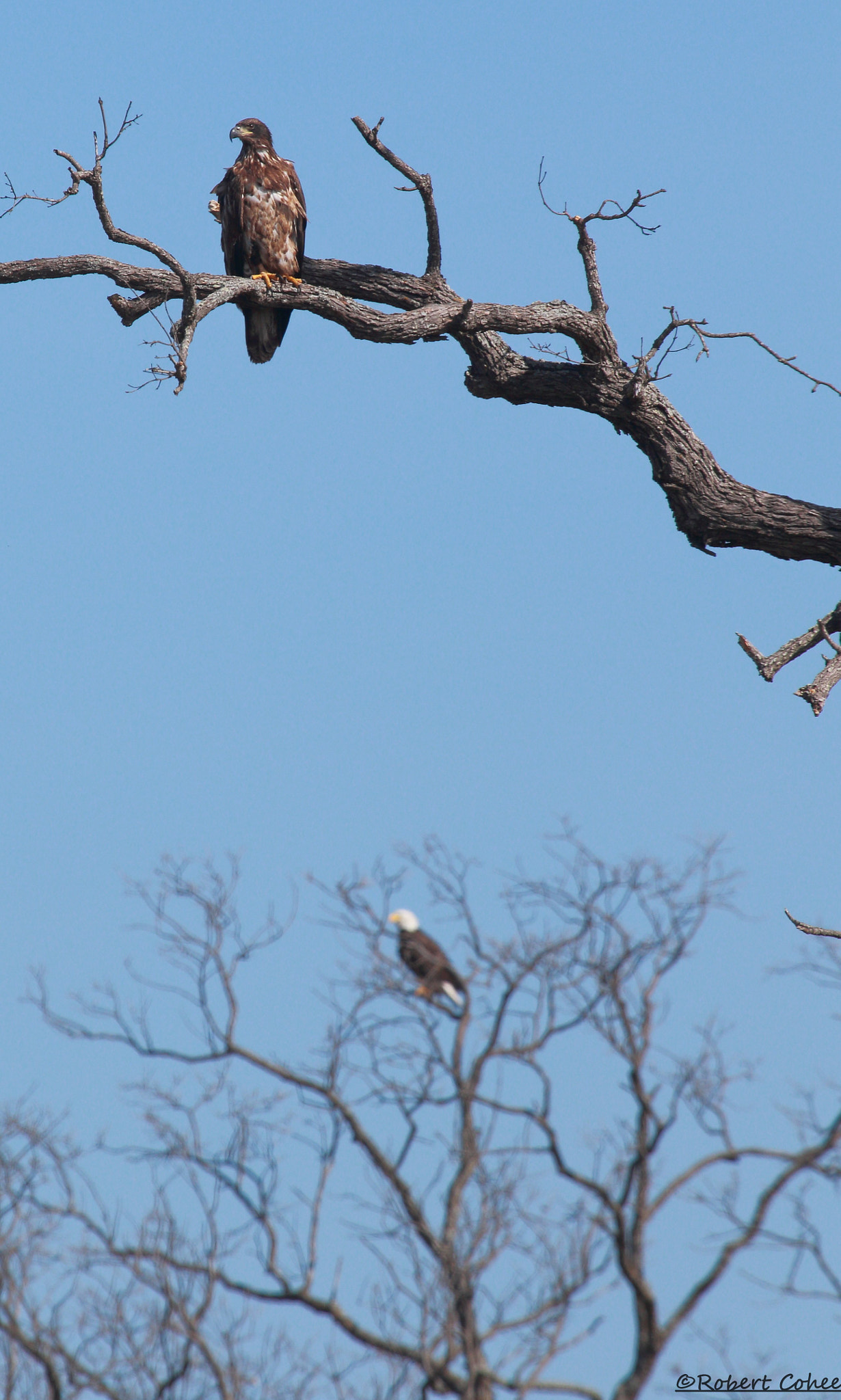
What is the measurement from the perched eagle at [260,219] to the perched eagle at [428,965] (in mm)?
4404

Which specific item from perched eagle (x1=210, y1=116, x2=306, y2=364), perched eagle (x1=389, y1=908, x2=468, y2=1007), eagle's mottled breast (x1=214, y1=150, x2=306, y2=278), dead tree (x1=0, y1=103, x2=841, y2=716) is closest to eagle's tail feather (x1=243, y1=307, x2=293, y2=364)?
perched eagle (x1=210, y1=116, x2=306, y2=364)

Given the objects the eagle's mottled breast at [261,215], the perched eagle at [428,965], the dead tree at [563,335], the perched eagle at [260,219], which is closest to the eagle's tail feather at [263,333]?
the perched eagle at [260,219]

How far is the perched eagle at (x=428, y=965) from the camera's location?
9.12m

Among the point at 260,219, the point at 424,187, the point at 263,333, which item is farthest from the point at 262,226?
the point at 424,187

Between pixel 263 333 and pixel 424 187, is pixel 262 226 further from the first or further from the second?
pixel 424 187

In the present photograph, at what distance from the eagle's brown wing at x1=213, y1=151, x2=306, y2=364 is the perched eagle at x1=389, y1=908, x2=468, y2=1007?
441 cm

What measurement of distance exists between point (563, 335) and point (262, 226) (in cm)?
224

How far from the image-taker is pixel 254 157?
7.25 meters

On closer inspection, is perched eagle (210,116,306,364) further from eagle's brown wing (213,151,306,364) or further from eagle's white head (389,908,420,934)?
eagle's white head (389,908,420,934)

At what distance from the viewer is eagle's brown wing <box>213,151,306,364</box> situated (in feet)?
21.5

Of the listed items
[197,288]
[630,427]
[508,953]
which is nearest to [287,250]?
[197,288]

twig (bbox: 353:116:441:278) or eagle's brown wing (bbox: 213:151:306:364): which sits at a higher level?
eagle's brown wing (bbox: 213:151:306:364)

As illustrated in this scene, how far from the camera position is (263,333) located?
7.16 m

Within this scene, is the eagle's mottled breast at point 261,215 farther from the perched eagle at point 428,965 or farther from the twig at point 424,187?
the perched eagle at point 428,965
